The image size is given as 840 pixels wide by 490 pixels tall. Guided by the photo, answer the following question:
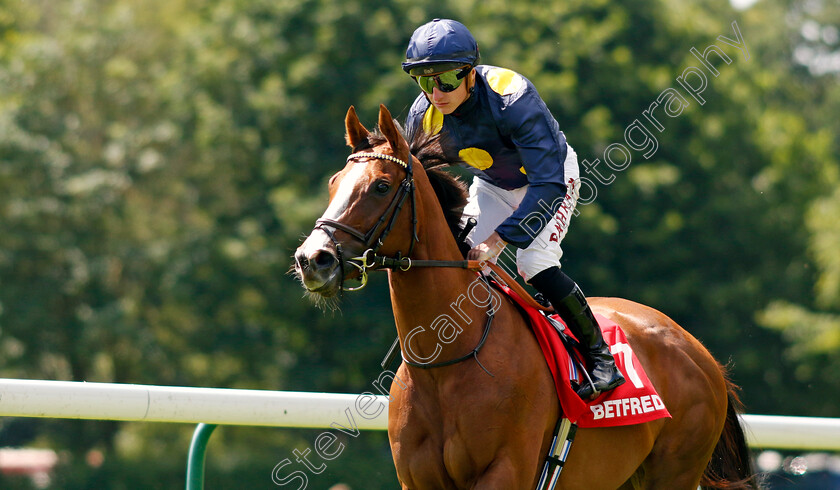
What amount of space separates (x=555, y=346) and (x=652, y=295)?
1323 centimetres

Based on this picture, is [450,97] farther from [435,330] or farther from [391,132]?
[435,330]

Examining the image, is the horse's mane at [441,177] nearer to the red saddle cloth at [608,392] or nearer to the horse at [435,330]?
the horse at [435,330]

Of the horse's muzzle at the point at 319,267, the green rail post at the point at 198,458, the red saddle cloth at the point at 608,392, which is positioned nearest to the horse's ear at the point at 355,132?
the horse's muzzle at the point at 319,267

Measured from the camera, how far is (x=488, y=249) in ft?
12.7

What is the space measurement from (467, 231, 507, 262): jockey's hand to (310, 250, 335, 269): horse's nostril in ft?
2.63

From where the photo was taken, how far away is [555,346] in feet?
13.2

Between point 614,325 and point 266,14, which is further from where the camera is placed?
point 266,14

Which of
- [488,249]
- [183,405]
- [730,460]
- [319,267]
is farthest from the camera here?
[730,460]

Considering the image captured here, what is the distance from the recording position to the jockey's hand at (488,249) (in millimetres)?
3879

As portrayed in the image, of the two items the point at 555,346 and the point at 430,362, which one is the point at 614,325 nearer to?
the point at 555,346

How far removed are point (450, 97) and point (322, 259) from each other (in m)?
1.08

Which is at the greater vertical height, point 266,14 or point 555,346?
point 555,346

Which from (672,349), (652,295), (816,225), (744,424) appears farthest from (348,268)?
(816,225)

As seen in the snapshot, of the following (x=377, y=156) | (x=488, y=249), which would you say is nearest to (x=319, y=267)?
(x=377, y=156)
